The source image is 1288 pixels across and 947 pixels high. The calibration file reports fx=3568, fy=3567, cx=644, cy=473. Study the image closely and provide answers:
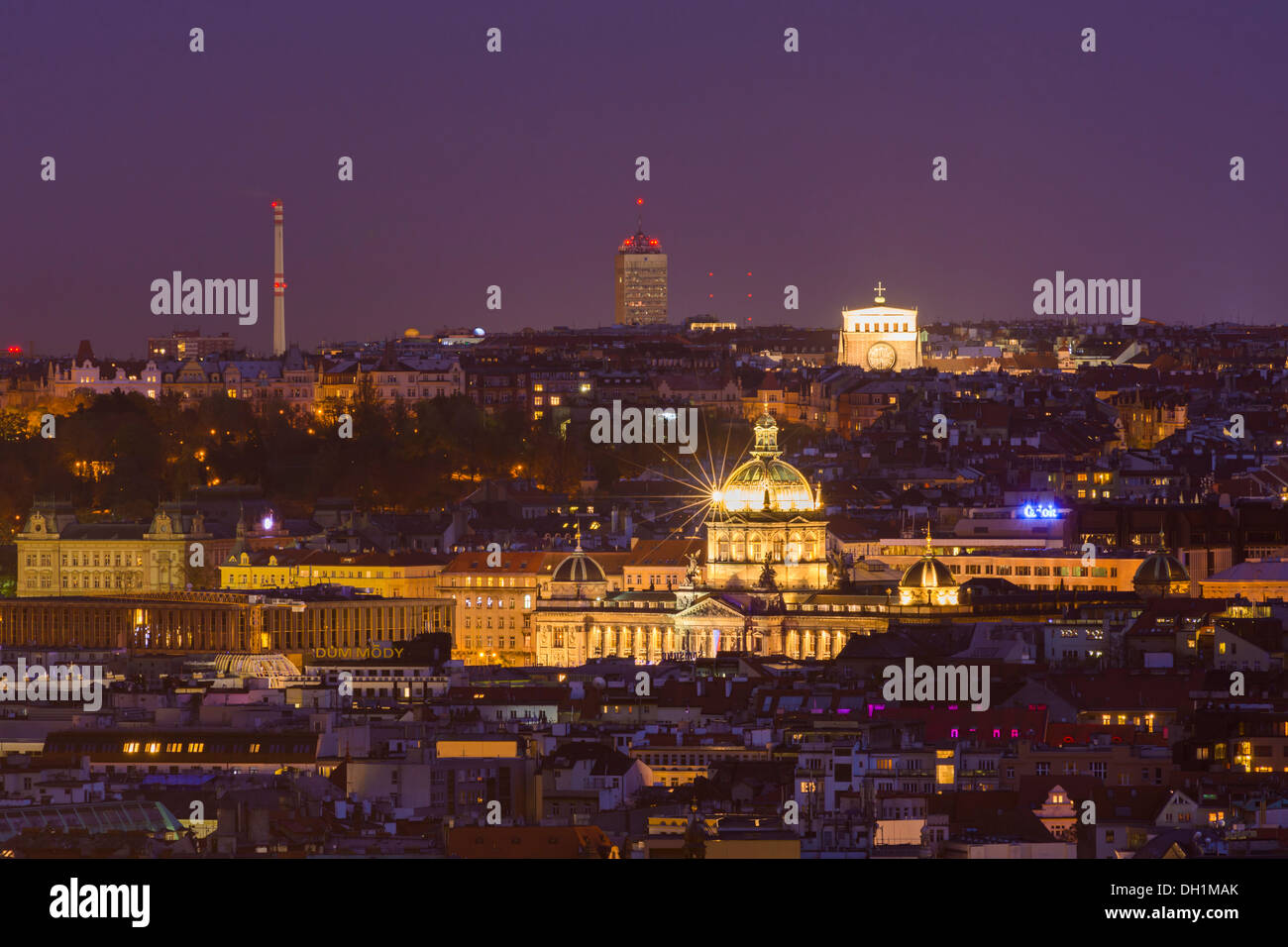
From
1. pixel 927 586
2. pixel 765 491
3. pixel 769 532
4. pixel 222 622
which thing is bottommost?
pixel 222 622

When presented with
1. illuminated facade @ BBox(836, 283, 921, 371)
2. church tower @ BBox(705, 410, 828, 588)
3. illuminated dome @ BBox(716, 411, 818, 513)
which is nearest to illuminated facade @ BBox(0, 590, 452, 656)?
church tower @ BBox(705, 410, 828, 588)

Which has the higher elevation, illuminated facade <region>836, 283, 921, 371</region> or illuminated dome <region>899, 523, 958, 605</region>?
illuminated facade <region>836, 283, 921, 371</region>

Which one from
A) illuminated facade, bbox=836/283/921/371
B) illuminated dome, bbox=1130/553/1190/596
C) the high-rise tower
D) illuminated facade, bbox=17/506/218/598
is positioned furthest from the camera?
the high-rise tower

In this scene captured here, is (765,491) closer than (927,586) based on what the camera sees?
No

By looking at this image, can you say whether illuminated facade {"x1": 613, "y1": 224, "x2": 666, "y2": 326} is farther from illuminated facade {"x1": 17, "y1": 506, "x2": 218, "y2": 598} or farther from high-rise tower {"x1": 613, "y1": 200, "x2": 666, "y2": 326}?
illuminated facade {"x1": 17, "y1": 506, "x2": 218, "y2": 598}

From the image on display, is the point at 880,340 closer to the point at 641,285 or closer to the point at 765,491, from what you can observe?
the point at 641,285

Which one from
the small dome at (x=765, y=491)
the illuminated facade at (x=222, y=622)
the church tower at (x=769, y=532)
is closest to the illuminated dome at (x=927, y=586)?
the church tower at (x=769, y=532)

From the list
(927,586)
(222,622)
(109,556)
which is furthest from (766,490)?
(109,556)
